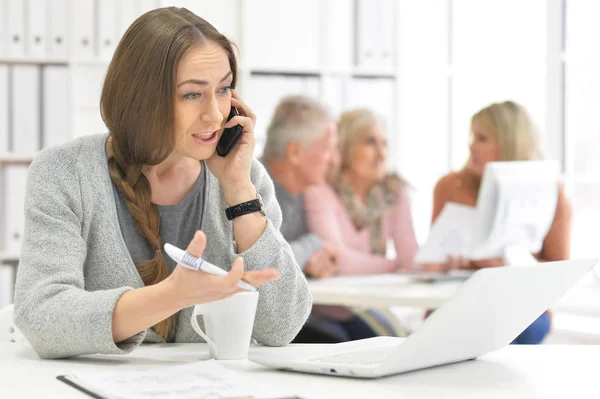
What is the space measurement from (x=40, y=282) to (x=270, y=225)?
0.40m

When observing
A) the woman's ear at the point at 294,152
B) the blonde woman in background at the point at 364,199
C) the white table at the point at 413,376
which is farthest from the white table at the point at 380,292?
the white table at the point at 413,376

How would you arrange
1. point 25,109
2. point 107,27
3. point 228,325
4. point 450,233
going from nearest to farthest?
point 228,325
point 450,233
point 25,109
point 107,27

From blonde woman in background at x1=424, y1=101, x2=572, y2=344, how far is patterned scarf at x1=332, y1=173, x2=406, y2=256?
185mm

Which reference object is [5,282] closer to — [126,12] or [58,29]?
[58,29]

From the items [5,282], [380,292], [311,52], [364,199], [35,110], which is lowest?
[5,282]

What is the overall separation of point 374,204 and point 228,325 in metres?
2.43

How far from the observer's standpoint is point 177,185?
1648 millimetres

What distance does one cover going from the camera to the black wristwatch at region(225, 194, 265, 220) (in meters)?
1.55

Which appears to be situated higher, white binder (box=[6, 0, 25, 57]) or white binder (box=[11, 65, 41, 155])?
white binder (box=[6, 0, 25, 57])

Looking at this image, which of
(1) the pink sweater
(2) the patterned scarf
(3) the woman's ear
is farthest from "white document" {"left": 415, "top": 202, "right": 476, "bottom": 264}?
(3) the woman's ear

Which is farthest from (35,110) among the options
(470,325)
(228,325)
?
(470,325)

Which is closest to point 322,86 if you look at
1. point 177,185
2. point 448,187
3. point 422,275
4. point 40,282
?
point 448,187

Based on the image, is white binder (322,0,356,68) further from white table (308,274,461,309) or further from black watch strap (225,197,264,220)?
black watch strap (225,197,264,220)

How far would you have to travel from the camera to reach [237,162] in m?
1.59
